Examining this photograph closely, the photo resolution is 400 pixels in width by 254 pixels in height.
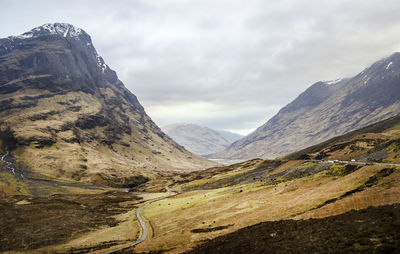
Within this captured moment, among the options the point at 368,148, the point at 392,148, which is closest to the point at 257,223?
the point at 392,148

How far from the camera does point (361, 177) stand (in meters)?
54.4

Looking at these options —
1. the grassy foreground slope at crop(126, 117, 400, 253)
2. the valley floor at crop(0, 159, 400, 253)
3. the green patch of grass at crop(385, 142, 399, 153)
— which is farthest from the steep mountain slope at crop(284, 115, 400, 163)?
the valley floor at crop(0, 159, 400, 253)

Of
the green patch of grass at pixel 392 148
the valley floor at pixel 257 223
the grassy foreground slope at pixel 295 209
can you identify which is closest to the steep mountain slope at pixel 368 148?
the green patch of grass at pixel 392 148

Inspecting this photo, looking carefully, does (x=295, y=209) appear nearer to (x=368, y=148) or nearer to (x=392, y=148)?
(x=392, y=148)

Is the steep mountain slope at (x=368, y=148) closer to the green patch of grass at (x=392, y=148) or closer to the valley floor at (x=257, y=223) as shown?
the green patch of grass at (x=392, y=148)

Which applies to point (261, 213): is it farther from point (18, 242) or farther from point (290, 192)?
point (18, 242)

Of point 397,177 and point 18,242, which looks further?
point 18,242

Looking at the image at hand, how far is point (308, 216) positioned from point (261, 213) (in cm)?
1431

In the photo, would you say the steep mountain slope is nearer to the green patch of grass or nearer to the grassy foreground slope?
the green patch of grass

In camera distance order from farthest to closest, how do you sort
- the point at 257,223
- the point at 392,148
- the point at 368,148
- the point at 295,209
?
1. the point at 368,148
2. the point at 392,148
3. the point at 295,209
4. the point at 257,223

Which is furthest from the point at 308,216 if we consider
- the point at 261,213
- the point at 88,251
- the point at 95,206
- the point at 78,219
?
the point at 95,206

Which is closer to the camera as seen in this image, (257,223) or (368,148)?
(257,223)

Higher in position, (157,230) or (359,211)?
(359,211)

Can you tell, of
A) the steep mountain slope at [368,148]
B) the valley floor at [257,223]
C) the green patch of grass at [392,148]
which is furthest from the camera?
the steep mountain slope at [368,148]
